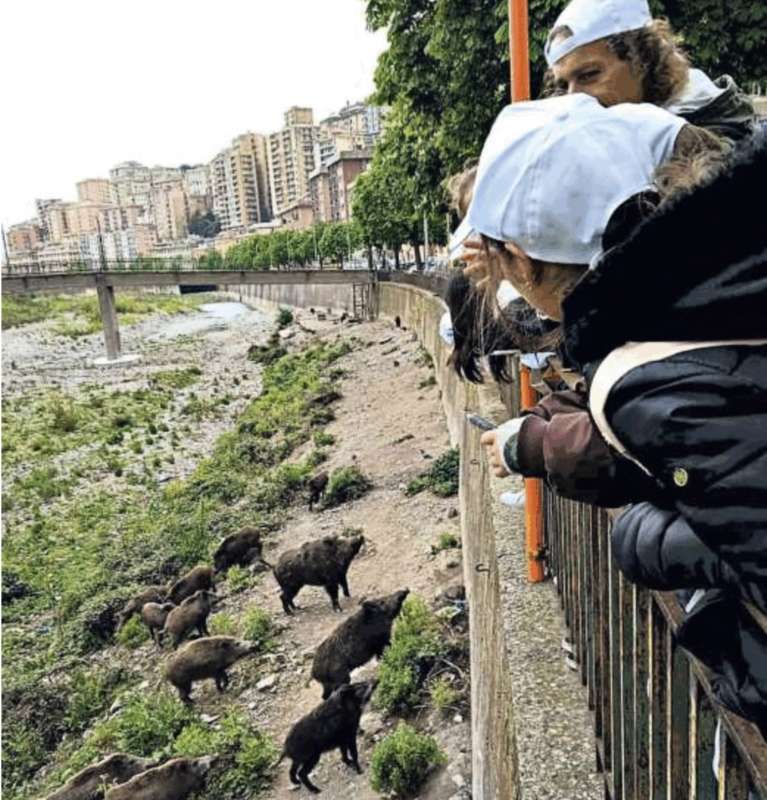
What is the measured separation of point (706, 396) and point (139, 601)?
12.5 m

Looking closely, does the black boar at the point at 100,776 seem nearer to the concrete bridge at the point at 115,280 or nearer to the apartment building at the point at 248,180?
the concrete bridge at the point at 115,280

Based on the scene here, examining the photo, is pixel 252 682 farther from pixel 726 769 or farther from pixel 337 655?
pixel 726 769

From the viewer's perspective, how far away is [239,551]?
507 inches

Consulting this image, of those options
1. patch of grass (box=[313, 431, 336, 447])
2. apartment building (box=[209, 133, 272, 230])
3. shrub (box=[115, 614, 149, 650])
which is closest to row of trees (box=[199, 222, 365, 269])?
patch of grass (box=[313, 431, 336, 447])

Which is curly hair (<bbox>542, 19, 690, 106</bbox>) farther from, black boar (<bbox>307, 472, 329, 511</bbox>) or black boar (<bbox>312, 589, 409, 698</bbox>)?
black boar (<bbox>307, 472, 329, 511</bbox>)

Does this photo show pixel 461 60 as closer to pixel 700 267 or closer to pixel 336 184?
pixel 700 267

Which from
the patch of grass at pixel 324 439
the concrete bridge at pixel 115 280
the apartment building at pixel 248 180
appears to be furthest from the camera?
the apartment building at pixel 248 180

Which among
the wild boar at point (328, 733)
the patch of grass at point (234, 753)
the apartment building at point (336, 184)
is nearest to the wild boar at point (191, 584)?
the patch of grass at point (234, 753)

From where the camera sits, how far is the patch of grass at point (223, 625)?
1057 centimetres

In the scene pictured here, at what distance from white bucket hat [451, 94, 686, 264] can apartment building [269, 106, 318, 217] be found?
17393 cm

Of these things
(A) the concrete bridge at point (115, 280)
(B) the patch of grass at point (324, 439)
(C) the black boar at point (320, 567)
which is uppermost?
(A) the concrete bridge at point (115, 280)

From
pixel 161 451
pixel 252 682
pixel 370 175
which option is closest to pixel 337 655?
pixel 252 682

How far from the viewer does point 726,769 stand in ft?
4.41

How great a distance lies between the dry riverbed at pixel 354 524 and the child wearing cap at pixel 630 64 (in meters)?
4.72
